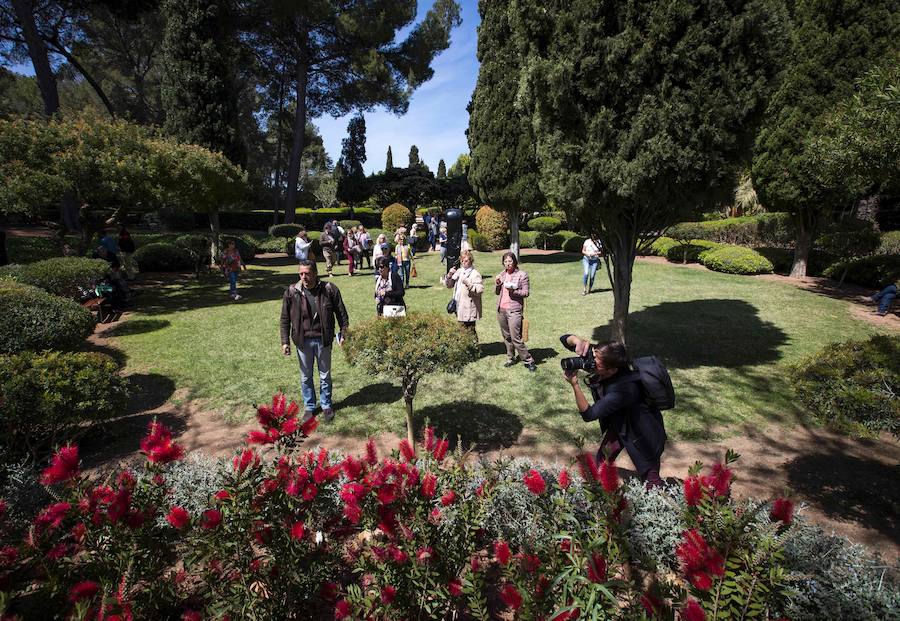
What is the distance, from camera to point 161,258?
54.4 ft

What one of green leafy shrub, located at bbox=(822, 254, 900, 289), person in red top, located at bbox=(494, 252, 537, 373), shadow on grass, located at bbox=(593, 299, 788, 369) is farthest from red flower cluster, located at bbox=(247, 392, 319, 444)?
green leafy shrub, located at bbox=(822, 254, 900, 289)

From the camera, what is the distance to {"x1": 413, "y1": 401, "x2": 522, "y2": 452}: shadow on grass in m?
5.20

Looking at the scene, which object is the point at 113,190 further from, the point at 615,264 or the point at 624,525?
the point at 624,525

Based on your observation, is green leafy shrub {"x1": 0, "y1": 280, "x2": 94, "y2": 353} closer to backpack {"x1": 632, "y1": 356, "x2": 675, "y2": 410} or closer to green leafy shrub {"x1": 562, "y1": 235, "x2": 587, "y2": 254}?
backpack {"x1": 632, "y1": 356, "x2": 675, "y2": 410}

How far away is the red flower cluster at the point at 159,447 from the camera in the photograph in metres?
2.44

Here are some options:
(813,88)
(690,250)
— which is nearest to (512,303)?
(813,88)

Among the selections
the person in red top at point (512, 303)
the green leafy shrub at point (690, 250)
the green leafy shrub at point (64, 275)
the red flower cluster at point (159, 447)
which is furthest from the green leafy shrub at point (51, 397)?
the green leafy shrub at point (690, 250)

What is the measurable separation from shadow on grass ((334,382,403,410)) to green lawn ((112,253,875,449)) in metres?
→ 0.03

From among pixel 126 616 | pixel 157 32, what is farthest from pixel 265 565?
pixel 157 32

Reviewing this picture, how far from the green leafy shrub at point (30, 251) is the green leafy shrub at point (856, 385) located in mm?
19675

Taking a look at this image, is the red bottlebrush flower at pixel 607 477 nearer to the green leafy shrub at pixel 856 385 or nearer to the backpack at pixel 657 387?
the backpack at pixel 657 387

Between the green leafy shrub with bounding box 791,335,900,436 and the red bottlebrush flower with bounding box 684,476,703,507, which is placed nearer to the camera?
the red bottlebrush flower with bounding box 684,476,703,507

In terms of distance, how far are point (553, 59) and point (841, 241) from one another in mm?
14256

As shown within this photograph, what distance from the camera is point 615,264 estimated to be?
7434 millimetres
